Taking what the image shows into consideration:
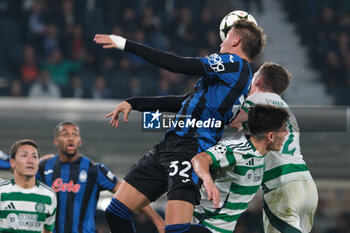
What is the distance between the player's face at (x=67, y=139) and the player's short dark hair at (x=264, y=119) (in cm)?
231

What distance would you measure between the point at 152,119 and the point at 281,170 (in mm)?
1089

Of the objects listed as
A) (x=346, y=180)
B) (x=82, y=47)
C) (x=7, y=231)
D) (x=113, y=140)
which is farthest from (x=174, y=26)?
(x=7, y=231)

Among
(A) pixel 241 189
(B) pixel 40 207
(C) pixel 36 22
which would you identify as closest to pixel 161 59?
(A) pixel 241 189

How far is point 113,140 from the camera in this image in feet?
37.3

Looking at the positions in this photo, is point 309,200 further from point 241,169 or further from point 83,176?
point 83,176

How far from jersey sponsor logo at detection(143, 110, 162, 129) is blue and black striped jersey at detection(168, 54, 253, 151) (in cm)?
40

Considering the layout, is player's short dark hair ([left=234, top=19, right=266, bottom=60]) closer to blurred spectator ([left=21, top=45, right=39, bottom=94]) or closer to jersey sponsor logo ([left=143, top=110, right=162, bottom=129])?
jersey sponsor logo ([left=143, top=110, right=162, bottom=129])

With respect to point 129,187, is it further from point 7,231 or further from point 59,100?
point 59,100

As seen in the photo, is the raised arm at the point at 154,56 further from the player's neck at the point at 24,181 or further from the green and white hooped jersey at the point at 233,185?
the player's neck at the point at 24,181

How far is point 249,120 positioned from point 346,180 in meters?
6.91

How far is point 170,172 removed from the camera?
16.2ft

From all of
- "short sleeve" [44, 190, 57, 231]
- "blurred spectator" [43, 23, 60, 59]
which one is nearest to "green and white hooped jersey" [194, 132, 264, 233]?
"short sleeve" [44, 190, 57, 231]

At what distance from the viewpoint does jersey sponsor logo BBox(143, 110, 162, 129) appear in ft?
A: 18.1

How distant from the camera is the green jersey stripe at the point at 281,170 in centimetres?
569
